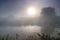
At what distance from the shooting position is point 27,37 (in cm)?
124

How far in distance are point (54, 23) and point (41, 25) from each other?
0.16 meters

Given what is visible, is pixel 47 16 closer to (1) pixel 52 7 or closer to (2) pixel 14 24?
(1) pixel 52 7

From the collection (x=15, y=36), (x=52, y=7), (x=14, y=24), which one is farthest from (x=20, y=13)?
(x=52, y=7)

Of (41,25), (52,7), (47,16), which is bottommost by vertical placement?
(41,25)

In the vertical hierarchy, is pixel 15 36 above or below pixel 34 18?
below

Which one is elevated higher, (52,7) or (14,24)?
(52,7)

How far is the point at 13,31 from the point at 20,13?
238 millimetres

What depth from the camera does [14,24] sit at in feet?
4.16

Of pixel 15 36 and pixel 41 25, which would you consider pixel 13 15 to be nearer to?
pixel 15 36

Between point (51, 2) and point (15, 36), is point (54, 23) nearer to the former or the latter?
point (51, 2)

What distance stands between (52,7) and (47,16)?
127 mm

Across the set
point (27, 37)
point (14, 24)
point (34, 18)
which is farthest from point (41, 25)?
point (14, 24)

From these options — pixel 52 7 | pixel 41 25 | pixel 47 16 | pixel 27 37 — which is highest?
pixel 52 7

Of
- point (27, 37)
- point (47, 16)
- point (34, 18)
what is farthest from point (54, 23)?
point (27, 37)
